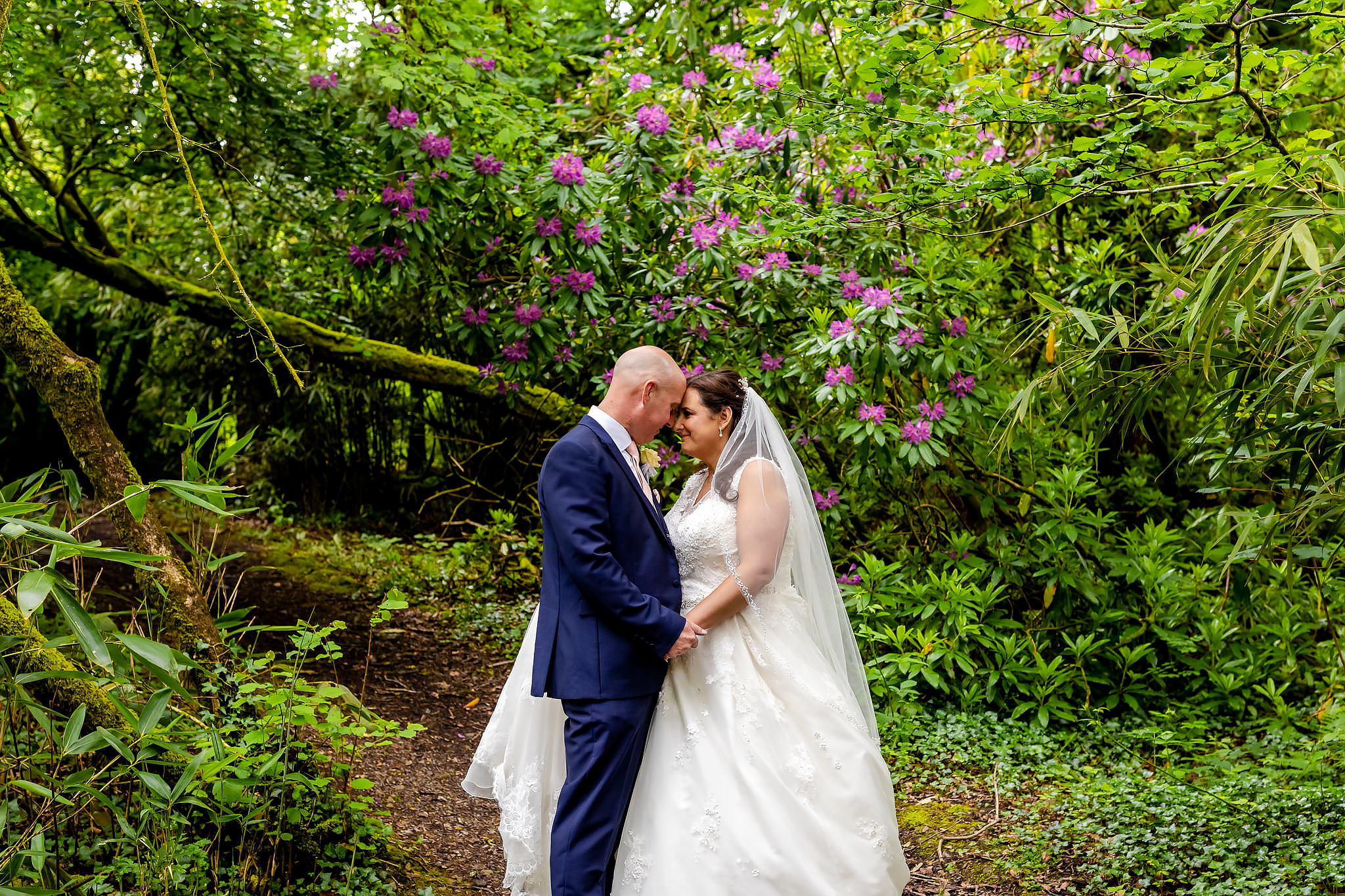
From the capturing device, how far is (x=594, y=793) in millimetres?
2420

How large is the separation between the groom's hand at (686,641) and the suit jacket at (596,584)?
0.03 metres

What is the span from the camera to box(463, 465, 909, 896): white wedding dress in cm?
239

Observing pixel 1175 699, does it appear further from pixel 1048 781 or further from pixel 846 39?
pixel 846 39

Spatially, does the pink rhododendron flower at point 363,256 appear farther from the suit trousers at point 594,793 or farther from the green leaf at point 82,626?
the green leaf at point 82,626

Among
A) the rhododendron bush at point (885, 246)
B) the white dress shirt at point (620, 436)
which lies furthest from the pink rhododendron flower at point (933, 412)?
the white dress shirt at point (620, 436)

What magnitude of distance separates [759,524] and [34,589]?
167cm

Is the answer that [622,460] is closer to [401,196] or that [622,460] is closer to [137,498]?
[137,498]

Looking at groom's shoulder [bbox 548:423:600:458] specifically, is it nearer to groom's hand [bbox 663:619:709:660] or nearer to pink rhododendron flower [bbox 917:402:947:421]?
groom's hand [bbox 663:619:709:660]

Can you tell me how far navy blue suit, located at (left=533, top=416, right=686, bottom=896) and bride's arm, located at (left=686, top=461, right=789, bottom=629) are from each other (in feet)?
0.52

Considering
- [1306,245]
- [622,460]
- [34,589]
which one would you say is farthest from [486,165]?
[1306,245]

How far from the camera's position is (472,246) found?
17.6ft

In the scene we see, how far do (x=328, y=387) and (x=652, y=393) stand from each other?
6794 millimetres

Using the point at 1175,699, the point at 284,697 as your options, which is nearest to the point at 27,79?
the point at 284,697

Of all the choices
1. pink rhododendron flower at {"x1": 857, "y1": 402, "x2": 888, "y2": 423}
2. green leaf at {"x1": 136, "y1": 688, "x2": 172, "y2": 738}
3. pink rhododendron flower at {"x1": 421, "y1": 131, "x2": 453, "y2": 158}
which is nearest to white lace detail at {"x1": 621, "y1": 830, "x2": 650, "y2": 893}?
green leaf at {"x1": 136, "y1": 688, "x2": 172, "y2": 738}
